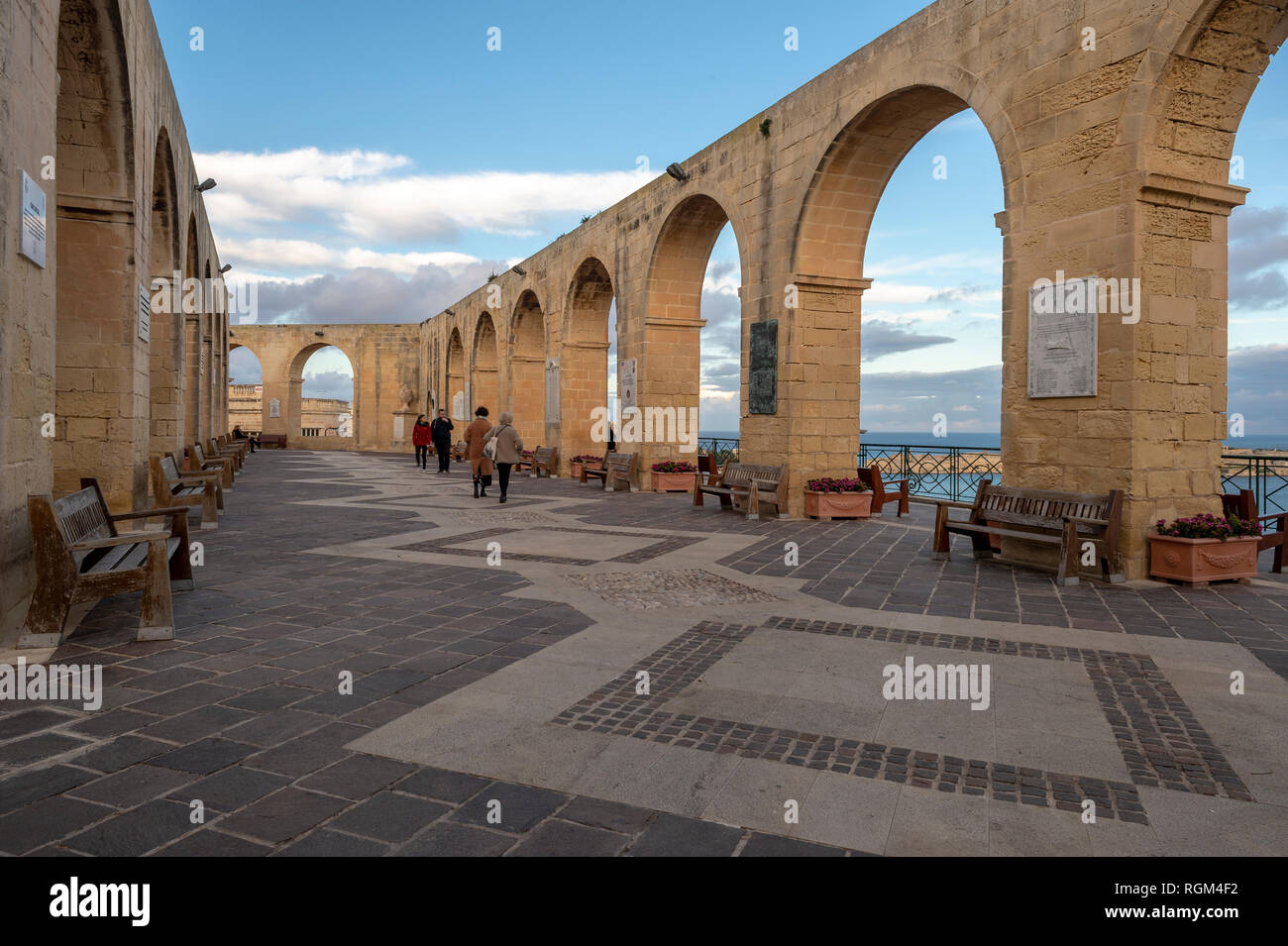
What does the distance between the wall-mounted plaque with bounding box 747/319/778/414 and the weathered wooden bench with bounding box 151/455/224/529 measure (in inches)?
280

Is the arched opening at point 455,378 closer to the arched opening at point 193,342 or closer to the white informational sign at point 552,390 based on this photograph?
the white informational sign at point 552,390

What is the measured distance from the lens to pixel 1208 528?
6301mm

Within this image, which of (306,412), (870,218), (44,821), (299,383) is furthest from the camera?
(306,412)

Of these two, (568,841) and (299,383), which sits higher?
(299,383)

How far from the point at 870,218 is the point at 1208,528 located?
20.2ft

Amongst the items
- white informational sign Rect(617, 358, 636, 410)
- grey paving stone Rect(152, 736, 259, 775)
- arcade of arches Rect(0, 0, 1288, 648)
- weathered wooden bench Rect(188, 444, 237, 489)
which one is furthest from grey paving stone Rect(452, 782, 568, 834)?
white informational sign Rect(617, 358, 636, 410)

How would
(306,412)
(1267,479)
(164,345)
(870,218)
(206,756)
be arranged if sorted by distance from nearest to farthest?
1. (206,756)
2. (1267,479)
3. (870,218)
4. (164,345)
5. (306,412)

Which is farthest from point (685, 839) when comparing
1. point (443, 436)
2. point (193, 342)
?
point (443, 436)

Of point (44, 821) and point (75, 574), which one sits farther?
point (75, 574)

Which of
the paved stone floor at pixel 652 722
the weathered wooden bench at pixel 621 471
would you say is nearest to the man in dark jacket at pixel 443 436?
the weathered wooden bench at pixel 621 471

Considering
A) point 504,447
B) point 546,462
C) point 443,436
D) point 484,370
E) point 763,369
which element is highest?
point 484,370

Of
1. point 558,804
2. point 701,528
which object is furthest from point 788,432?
point 558,804

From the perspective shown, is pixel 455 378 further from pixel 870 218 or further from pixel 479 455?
pixel 870 218
